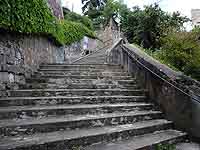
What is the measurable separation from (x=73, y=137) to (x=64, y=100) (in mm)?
1387

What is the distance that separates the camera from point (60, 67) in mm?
7449

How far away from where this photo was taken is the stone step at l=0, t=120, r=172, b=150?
130 inches

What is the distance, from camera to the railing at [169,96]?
4.66m

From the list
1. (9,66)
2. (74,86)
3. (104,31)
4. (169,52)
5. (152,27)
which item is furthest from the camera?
(104,31)

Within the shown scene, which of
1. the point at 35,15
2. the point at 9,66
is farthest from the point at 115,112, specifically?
the point at 35,15

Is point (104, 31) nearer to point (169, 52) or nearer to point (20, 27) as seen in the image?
point (169, 52)

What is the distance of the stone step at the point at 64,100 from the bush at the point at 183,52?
10.0ft

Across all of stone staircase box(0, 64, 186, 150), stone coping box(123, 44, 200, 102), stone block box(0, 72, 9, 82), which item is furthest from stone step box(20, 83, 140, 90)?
stone coping box(123, 44, 200, 102)

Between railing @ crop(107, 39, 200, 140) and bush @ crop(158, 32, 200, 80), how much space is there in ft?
7.86

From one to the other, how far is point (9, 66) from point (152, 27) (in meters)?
11.4

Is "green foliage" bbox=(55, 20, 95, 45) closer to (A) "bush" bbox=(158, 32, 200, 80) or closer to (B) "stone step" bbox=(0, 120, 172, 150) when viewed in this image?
(A) "bush" bbox=(158, 32, 200, 80)

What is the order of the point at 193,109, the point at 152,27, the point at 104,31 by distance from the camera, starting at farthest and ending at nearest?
the point at 104,31, the point at 152,27, the point at 193,109

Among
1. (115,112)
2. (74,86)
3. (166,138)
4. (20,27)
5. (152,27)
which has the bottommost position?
(166,138)

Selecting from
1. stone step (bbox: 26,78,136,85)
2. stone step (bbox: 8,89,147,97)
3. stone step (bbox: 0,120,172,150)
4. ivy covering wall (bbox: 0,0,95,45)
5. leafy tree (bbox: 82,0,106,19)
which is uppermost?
leafy tree (bbox: 82,0,106,19)
